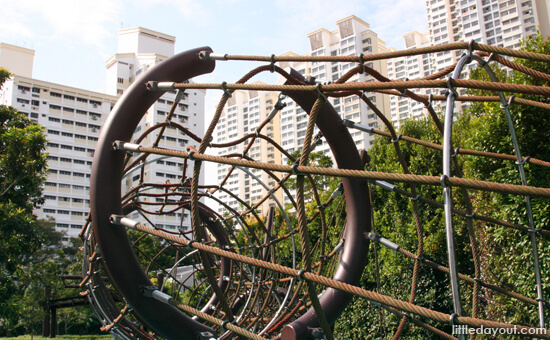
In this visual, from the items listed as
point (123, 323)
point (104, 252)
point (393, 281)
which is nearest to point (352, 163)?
point (104, 252)

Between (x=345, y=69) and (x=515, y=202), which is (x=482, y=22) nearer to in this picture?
(x=345, y=69)

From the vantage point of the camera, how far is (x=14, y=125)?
11.7 m

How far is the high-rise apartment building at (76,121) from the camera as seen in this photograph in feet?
154

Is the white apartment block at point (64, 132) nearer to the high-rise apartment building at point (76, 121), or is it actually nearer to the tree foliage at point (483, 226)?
the high-rise apartment building at point (76, 121)

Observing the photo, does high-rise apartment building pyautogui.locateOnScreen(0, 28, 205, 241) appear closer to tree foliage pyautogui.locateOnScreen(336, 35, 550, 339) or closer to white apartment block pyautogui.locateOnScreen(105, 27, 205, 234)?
white apartment block pyautogui.locateOnScreen(105, 27, 205, 234)

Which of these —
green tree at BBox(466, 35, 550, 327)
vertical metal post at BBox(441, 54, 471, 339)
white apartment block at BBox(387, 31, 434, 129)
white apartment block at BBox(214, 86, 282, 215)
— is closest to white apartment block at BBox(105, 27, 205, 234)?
white apartment block at BBox(214, 86, 282, 215)

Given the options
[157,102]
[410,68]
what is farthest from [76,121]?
[410,68]

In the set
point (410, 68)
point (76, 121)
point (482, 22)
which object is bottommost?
point (76, 121)

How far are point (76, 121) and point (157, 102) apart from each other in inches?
360

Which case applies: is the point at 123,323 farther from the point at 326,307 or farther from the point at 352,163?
the point at 352,163

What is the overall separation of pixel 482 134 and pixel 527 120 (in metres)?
0.73

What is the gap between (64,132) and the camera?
162 ft

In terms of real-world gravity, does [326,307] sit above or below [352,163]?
below

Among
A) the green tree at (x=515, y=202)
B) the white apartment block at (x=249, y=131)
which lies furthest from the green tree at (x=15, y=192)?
the white apartment block at (x=249, y=131)
